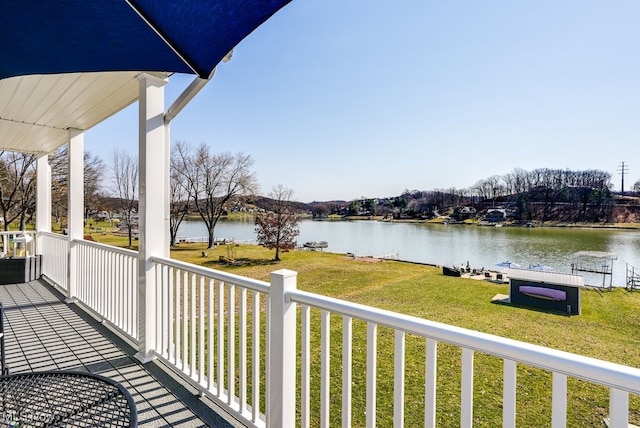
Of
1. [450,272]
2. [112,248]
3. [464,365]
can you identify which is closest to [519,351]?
[464,365]

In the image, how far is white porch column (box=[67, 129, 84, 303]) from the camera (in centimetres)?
458

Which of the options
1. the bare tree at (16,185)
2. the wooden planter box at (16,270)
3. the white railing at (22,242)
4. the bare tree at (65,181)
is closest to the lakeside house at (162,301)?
the wooden planter box at (16,270)

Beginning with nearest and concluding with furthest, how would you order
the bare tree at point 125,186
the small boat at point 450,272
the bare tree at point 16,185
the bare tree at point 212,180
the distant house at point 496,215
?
the bare tree at point 16,185, the bare tree at point 125,186, the small boat at point 450,272, the bare tree at point 212,180, the distant house at point 496,215

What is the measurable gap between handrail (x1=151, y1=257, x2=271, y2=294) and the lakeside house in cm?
1

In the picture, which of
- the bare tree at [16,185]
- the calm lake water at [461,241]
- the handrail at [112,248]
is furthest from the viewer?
the calm lake water at [461,241]

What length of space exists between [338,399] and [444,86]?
19.4 m

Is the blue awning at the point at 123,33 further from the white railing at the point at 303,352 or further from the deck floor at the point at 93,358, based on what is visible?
the deck floor at the point at 93,358

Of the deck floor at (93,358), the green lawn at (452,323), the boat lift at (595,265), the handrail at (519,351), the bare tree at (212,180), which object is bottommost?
the green lawn at (452,323)

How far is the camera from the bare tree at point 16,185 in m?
14.4

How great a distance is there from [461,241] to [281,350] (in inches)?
971

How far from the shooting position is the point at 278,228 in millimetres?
21906

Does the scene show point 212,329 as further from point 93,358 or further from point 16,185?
point 16,185

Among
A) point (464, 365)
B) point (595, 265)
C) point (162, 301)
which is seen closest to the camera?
point (464, 365)

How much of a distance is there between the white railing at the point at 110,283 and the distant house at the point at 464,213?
2650 centimetres
